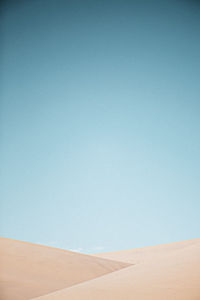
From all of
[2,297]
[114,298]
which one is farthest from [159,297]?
[2,297]

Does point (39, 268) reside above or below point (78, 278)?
above

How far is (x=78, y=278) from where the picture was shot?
677cm

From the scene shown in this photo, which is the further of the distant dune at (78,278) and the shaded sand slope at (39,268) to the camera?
the shaded sand slope at (39,268)

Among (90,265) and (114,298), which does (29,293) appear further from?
(90,265)

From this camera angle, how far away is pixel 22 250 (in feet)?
26.7

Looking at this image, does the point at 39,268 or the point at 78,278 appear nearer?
the point at 78,278

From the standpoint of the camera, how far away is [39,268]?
22.9ft

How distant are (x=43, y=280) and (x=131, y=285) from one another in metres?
2.14

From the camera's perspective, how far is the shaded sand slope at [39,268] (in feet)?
17.5

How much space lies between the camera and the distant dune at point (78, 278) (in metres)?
4.32

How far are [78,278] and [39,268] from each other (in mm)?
953

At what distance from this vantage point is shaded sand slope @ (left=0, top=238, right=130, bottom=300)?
5324 mm

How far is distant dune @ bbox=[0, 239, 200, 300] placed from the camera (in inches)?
170

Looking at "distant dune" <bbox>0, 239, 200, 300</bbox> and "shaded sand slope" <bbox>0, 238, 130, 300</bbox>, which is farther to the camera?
"shaded sand slope" <bbox>0, 238, 130, 300</bbox>
